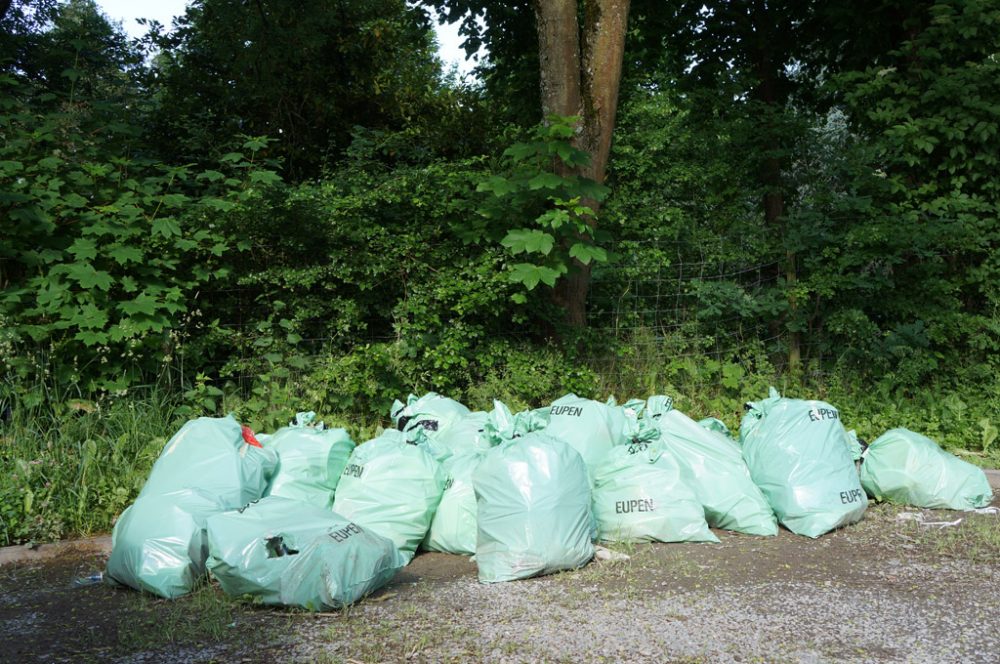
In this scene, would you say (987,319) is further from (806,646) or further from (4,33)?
(4,33)

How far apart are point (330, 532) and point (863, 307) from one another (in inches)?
212

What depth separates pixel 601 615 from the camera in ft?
10.1

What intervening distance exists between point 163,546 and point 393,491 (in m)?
1.01

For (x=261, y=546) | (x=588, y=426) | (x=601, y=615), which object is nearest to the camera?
(x=601, y=615)

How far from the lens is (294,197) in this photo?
5.71m

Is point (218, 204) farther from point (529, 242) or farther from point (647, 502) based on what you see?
point (647, 502)

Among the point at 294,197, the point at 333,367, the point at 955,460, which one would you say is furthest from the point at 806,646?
the point at 294,197

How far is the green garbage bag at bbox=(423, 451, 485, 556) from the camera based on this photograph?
391cm

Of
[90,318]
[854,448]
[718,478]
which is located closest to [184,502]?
[90,318]

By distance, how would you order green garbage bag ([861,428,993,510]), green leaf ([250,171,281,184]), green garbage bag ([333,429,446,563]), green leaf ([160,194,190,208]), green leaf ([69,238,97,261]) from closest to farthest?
1. green garbage bag ([333,429,446,563])
2. green garbage bag ([861,428,993,510])
3. green leaf ([69,238,97,261])
4. green leaf ([160,194,190,208])
5. green leaf ([250,171,281,184])

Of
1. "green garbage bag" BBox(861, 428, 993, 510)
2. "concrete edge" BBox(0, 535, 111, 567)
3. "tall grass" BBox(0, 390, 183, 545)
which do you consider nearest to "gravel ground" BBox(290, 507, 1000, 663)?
"green garbage bag" BBox(861, 428, 993, 510)

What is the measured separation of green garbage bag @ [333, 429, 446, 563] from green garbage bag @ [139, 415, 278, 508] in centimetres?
42

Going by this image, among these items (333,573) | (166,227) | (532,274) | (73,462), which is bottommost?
(333,573)

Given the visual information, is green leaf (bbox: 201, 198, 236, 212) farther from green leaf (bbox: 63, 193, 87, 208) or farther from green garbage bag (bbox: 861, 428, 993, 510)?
green garbage bag (bbox: 861, 428, 993, 510)
